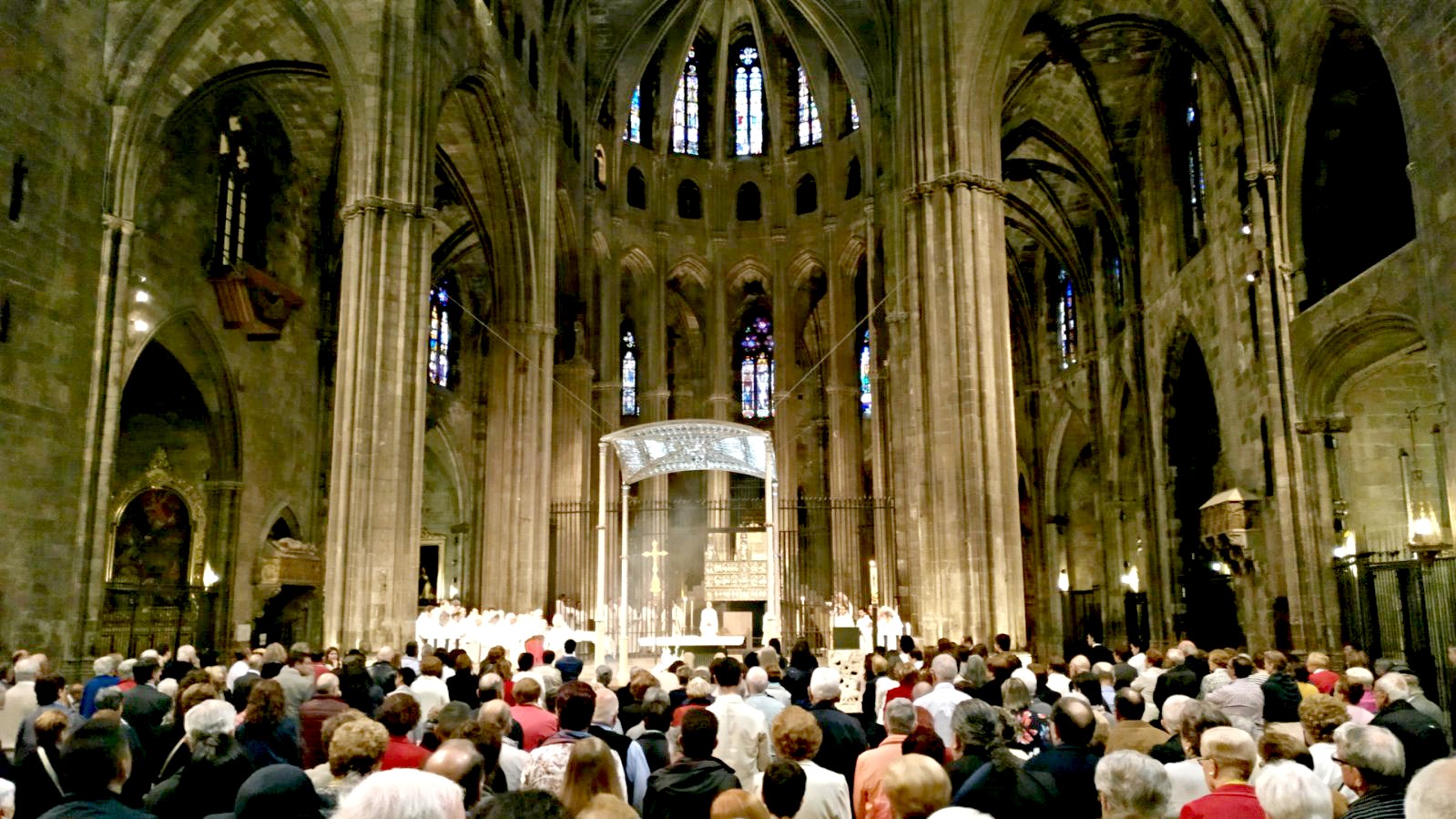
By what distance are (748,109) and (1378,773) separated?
→ 38.7m

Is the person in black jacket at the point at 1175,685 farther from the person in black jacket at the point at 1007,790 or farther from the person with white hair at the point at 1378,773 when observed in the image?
the person with white hair at the point at 1378,773

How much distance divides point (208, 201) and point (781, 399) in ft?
63.1

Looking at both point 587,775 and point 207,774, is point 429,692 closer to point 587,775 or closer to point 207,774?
point 207,774

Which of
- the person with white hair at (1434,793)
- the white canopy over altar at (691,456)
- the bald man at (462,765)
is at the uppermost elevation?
the white canopy over altar at (691,456)

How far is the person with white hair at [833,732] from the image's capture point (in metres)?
6.73

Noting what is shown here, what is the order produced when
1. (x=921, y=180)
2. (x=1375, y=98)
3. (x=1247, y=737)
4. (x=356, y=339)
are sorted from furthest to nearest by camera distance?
1. (x=921, y=180)
2. (x=356, y=339)
3. (x=1375, y=98)
4. (x=1247, y=737)

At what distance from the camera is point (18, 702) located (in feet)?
28.7

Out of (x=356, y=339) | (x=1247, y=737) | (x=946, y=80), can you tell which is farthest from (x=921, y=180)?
(x=1247, y=737)

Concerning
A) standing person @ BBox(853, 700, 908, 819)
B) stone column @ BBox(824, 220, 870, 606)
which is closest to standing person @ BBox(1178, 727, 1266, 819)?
standing person @ BBox(853, 700, 908, 819)

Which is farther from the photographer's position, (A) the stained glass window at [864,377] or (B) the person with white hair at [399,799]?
(A) the stained glass window at [864,377]

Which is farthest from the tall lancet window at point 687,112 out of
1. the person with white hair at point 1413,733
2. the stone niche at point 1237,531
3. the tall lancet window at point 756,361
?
the person with white hair at point 1413,733

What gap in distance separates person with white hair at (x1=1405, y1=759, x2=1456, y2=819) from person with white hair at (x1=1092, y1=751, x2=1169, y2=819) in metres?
1.00

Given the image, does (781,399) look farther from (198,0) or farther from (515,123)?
(198,0)

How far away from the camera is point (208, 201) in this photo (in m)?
25.4
